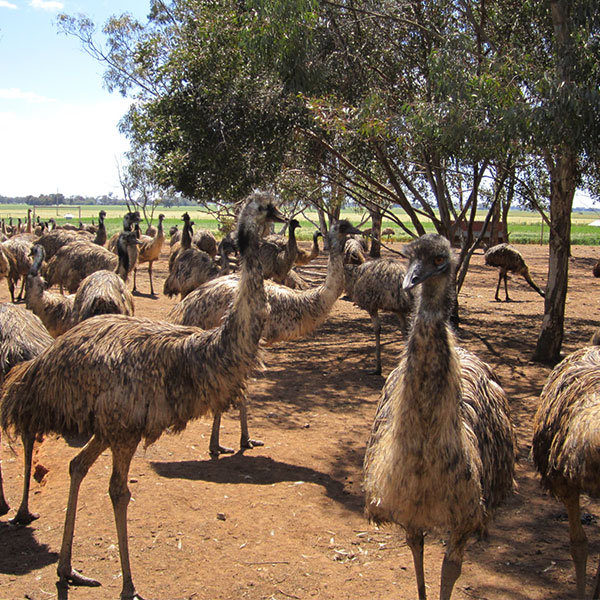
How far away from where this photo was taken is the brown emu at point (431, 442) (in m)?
3.09

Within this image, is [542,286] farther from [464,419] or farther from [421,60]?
[464,419]

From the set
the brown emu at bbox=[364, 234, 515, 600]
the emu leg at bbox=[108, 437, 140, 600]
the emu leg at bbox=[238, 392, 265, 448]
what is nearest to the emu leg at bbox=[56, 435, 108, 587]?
the emu leg at bbox=[108, 437, 140, 600]

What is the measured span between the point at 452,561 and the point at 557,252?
703cm

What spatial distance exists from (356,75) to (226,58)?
241 centimetres

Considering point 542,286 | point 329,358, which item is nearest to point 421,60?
point 329,358

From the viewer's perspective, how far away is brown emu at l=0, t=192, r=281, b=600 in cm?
410

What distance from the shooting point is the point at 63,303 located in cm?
907

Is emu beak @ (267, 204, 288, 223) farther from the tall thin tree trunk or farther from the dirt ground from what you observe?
the tall thin tree trunk

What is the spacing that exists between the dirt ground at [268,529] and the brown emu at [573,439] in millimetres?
519

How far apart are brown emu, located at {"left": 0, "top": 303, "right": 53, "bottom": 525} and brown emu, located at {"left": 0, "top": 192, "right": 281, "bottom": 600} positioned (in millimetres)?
667

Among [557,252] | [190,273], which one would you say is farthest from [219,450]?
[190,273]

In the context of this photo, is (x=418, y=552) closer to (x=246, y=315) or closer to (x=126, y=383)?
(x=246, y=315)

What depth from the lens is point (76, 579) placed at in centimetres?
410

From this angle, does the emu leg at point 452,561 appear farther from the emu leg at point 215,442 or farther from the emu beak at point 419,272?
the emu leg at point 215,442
